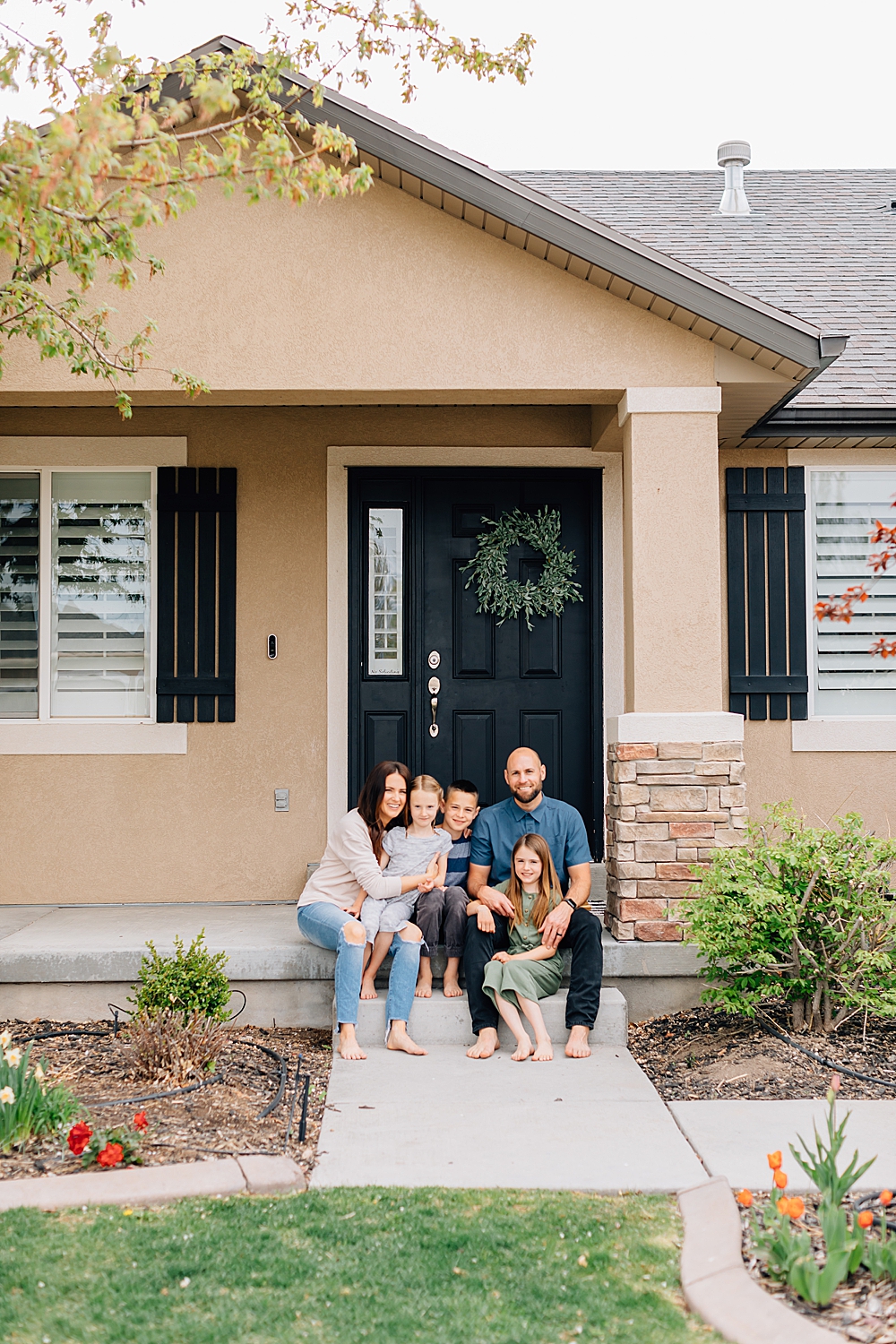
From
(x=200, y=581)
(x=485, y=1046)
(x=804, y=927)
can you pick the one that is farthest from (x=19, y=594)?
(x=804, y=927)

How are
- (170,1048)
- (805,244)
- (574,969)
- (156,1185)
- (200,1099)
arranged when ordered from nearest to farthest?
(156,1185), (200,1099), (170,1048), (574,969), (805,244)

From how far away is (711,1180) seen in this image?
3393 mm

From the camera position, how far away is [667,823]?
17.6 ft

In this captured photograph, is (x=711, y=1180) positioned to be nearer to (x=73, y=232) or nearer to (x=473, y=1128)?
(x=473, y=1128)

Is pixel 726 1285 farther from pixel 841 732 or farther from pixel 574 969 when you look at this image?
pixel 841 732

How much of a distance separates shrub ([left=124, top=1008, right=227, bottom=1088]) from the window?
263cm

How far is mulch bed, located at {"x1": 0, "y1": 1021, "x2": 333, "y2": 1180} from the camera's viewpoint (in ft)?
11.9

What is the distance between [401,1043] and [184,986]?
94cm

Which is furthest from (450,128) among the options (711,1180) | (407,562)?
(711,1180)

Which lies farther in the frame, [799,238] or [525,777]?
[799,238]

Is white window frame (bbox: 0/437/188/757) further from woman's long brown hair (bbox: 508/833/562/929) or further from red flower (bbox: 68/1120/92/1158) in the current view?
red flower (bbox: 68/1120/92/1158)

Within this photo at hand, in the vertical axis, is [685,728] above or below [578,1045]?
above

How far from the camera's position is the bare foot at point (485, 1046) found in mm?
4691

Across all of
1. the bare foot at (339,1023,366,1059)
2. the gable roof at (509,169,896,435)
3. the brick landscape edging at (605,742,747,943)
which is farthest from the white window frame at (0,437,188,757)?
the gable roof at (509,169,896,435)
